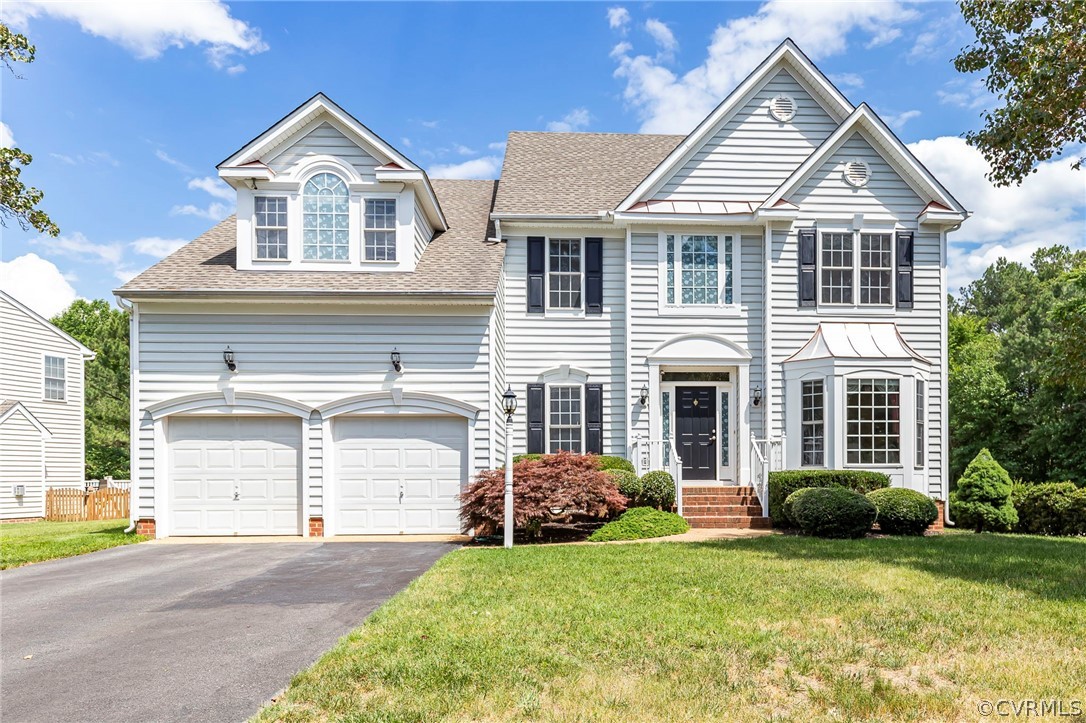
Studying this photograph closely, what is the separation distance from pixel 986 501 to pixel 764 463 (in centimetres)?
445

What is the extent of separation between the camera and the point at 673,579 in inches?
337

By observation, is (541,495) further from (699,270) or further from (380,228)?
(699,270)

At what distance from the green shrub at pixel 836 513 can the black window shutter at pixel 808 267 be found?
469 cm

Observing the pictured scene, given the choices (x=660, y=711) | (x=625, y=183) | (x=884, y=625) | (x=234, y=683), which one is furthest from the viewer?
(x=625, y=183)

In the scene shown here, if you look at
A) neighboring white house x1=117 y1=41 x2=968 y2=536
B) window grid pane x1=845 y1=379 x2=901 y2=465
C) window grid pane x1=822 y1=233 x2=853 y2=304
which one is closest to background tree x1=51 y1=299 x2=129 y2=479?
neighboring white house x1=117 y1=41 x2=968 y2=536

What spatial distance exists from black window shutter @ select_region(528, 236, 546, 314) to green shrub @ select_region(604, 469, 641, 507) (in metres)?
4.22

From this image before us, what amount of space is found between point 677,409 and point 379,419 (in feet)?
21.2

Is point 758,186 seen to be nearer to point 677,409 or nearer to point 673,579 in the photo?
point 677,409

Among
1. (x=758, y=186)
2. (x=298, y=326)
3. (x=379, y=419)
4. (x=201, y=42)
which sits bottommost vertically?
(x=379, y=419)

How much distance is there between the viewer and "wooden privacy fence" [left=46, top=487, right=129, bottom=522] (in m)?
23.5

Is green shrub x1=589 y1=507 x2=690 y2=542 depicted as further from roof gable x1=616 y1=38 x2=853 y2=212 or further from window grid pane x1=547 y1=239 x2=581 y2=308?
roof gable x1=616 y1=38 x2=853 y2=212

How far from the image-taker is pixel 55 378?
88.7 feet

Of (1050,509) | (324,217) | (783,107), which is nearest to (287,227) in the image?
(324,217)

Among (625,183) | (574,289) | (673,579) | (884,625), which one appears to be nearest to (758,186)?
(625,183)
